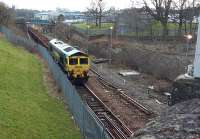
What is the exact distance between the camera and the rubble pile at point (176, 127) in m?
9.12

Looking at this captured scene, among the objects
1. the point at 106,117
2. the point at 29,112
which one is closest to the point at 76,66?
the point at 106,117

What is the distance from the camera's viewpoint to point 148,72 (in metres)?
40.7

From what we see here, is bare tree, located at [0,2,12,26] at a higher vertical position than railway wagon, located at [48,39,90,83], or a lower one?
higher

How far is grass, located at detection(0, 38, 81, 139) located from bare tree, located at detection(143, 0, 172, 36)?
45590 mm

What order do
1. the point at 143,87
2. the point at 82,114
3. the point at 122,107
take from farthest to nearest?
1. the point at 143,87
2. the point at 122,107
3. the point at 82,114

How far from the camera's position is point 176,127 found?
9.69 metres

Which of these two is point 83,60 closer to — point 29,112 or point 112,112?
point 112,112

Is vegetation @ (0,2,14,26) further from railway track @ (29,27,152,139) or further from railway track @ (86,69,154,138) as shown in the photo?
railway track @ (29,27,152,139)

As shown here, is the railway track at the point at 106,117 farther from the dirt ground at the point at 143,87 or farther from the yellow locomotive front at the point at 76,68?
the dirt ground at the point at 143,87

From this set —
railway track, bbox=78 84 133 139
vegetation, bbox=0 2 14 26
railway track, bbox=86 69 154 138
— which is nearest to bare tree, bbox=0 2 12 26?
vegetation, bbox=0 2 14 26

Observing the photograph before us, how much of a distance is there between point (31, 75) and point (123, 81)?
28.5ft

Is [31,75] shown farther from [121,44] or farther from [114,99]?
[121,44]

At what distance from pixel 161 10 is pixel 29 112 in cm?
5589

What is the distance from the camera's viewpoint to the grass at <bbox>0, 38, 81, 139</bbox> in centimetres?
1695
